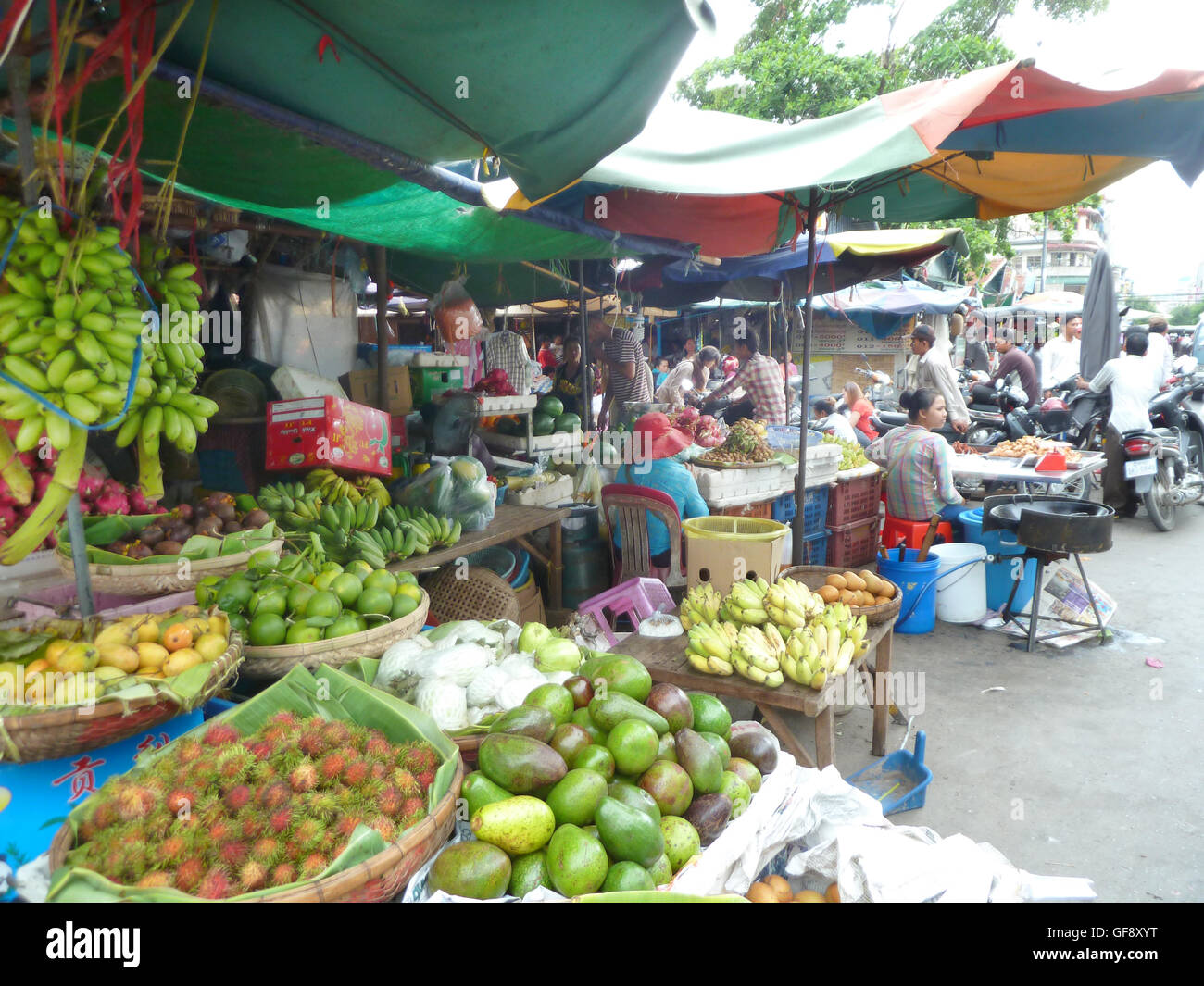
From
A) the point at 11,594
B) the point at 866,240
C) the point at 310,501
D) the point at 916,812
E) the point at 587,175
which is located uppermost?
the point at 866,240

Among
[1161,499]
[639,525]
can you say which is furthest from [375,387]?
[1161,499]

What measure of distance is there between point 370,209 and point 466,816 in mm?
3094

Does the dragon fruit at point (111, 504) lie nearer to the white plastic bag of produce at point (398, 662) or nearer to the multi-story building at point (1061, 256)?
the white plastic bag of produce at point (398, 662)

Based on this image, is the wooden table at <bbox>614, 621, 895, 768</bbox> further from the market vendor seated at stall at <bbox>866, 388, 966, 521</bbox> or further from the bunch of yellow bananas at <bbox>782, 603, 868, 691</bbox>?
the market vendor seated at stall at <bbox>866, 388, 966, 521</bbox>

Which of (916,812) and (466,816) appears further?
(916,812)

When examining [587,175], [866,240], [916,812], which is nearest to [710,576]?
[916,812]

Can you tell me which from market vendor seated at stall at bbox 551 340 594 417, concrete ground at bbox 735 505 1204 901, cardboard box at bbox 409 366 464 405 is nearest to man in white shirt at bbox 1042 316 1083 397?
concrete ground at bbox 735 505 1204 901

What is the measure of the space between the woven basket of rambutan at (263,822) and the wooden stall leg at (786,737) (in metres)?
1.54

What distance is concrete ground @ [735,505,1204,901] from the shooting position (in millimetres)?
3020

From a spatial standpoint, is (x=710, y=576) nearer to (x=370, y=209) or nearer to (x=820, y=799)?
(x=820, y=799)

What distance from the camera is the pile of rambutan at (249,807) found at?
4.71 ft

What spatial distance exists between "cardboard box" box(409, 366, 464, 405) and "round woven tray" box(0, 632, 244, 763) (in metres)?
4.04

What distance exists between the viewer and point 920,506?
5680 millimetres

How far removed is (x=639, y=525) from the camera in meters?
4.88
